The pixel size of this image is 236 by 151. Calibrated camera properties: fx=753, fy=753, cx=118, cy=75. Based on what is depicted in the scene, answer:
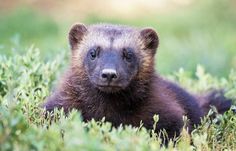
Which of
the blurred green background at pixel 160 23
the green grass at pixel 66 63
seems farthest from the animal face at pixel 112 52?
the blurred green background at pixel 160 23

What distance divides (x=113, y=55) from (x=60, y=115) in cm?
90

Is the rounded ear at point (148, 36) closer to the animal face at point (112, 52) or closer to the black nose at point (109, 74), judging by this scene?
the animal face at point (112, 52)

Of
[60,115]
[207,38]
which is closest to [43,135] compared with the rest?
[60,115]

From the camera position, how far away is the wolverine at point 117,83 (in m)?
7.52

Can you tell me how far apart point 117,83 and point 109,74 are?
16 centimetres

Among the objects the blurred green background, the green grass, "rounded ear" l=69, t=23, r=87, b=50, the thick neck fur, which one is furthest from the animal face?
the blurred green background

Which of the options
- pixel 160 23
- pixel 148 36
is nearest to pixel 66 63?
pixel 148 36

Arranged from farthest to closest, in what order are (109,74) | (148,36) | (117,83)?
(148,36), (117,83), (109,74)

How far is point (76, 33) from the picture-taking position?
26.7 ft

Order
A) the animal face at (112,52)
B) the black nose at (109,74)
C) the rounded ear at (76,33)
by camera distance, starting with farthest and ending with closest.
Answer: the rounded ear at (76,33) < the animal face at (112,52) < the black nose at (109,74)

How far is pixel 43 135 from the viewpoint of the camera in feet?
18.2

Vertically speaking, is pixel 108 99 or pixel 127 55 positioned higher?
pixel 127 55

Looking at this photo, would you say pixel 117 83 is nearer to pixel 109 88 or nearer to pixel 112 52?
pixel 109 88

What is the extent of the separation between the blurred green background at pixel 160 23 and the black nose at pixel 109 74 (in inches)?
131
